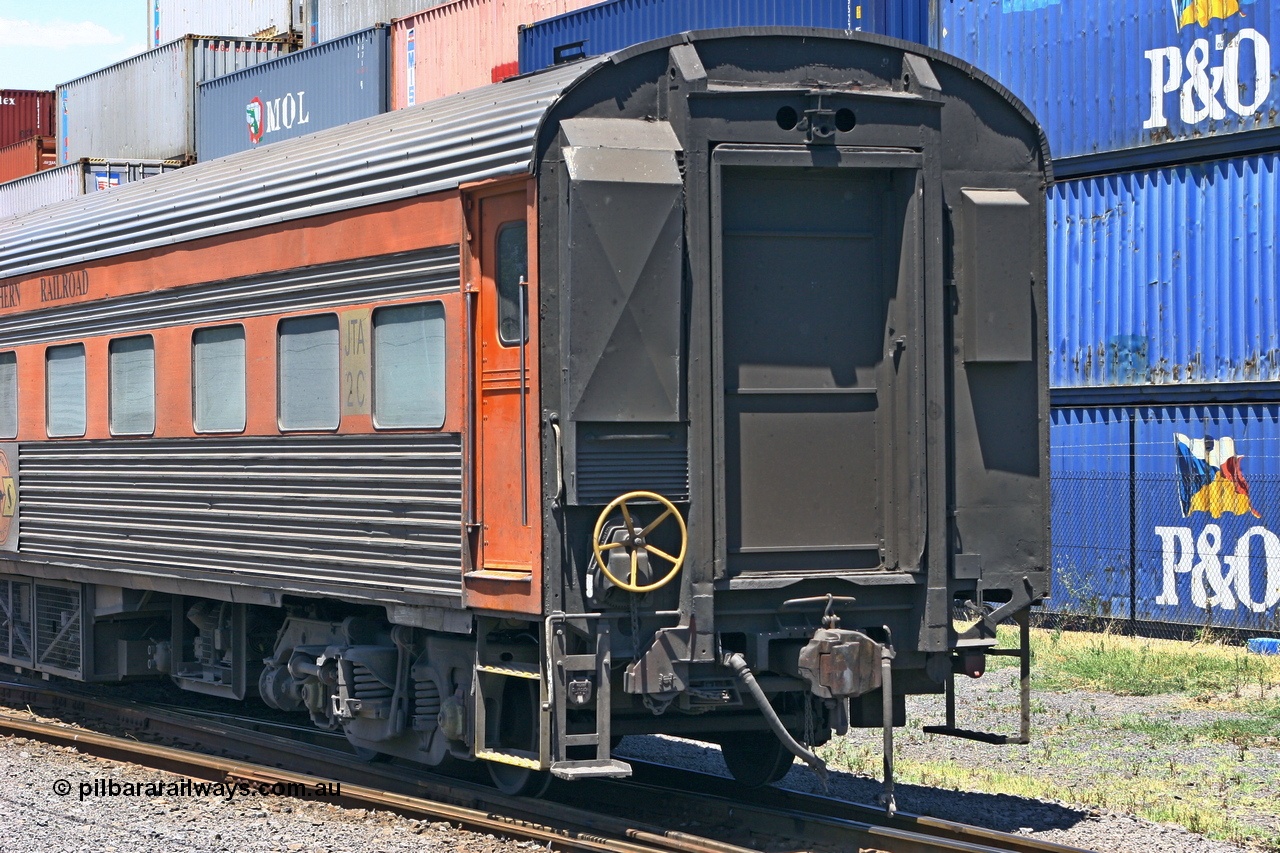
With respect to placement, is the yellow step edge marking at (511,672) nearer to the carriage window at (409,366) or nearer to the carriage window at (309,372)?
the carriage window at (409,366)

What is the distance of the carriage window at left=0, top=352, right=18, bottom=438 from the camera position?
41.8 ft

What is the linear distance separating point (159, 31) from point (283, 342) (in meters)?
28.5

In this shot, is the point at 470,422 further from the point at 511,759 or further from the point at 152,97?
the point at 152,97

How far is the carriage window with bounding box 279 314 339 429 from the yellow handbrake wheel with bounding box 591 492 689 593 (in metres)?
2.34

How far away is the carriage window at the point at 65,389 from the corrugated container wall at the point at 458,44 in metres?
14.2

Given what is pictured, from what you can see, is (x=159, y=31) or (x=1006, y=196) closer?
(x=1006, y=196)

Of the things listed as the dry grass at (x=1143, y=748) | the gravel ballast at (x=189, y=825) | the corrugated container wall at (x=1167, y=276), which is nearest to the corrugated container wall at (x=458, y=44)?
the corrugated container wall at (x=1167, y=276)

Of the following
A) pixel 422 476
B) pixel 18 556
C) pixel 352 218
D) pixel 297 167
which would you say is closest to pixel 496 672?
pixel 422 476

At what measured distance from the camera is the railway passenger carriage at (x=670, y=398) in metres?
7.59

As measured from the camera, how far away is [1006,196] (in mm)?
8188

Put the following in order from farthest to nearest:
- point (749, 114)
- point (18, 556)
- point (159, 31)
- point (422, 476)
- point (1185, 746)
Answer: point (159, 31) → point (18, 556) → point (1185, 746) → point (422, 476) → point (749, 114)

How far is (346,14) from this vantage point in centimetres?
3036

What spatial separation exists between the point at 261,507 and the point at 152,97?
24.9 meters

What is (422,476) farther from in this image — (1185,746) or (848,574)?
(1185,746)
